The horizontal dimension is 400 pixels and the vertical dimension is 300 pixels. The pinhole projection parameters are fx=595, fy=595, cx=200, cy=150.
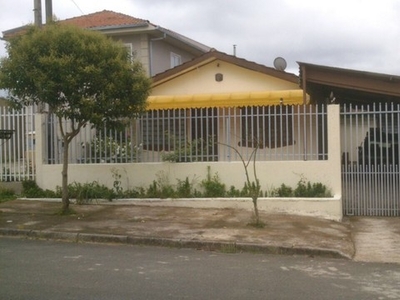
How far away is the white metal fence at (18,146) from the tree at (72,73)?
2.80 metres

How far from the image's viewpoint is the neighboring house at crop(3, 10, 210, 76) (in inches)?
789

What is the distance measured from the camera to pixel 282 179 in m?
13.1

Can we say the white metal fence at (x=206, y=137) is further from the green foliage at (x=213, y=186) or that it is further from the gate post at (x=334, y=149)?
the green foliage at (x=213, y=186)

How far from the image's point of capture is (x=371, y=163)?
1299cm

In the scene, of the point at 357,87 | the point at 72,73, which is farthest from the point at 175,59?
the point at 72,73

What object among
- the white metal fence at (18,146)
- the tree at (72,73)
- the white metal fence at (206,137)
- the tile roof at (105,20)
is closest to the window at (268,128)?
the white metal fence at (206,137)

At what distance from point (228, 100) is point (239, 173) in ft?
8.82

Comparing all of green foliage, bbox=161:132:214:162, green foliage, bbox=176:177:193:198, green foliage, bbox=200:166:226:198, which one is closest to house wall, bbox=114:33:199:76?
green foliage, bbox=161:132:214:162

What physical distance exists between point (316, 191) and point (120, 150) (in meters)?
4.61

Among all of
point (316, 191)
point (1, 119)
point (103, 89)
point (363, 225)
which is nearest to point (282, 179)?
point (316, 191)

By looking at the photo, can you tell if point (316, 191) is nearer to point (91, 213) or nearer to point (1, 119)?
point (91, 213)

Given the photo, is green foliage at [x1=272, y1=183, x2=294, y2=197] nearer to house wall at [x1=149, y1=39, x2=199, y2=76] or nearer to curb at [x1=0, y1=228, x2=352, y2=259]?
curb at [x1=0, y1=228, x2=352, y2=259]

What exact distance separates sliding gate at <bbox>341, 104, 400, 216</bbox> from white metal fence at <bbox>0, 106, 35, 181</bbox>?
7.45 meters

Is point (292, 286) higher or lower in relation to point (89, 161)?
lower
